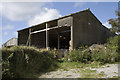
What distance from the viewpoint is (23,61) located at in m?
6.05

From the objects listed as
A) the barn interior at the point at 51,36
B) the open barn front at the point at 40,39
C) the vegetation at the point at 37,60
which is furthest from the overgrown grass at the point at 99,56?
the open barn front at the point at 40,39

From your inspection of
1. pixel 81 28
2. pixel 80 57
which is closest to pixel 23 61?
pixel 80 57

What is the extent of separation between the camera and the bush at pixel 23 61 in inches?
193

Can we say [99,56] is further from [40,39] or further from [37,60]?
[40,39]

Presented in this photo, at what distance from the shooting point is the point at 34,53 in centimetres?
711

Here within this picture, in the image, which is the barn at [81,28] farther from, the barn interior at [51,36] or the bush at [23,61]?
the bush at [23,61]

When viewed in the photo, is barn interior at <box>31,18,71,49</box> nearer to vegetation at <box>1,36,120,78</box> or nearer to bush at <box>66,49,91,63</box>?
bush at <box>66,49,91,63</box>

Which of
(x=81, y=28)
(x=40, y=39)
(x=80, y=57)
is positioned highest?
(x=81, y=28)

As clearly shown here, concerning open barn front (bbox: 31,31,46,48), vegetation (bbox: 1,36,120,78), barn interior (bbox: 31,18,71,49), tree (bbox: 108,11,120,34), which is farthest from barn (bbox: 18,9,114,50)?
open barn front (bbox: 31,31,46,48)

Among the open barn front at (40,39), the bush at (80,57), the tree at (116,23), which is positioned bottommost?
the bush at (80,57)

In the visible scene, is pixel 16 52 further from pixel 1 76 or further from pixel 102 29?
pixel 102 29

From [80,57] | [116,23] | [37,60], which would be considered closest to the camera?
[37,60]

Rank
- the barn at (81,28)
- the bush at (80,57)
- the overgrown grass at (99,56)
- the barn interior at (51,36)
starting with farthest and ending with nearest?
the barn interior at (51,36) < the barn at (81,28) < the bush at (80,57) < the overgrown grass at (99,56)

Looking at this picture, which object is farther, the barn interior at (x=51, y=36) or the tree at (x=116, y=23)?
the barn interior at (x=51, y=36)
